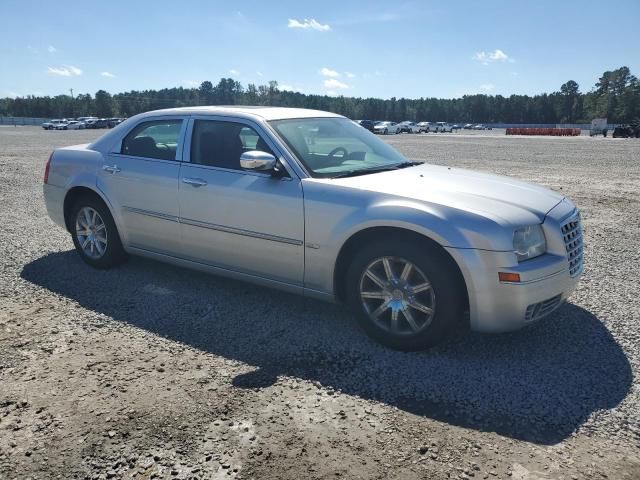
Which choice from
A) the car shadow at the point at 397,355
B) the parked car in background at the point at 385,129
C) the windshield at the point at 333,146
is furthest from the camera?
the parked car in background at the point at 385,129

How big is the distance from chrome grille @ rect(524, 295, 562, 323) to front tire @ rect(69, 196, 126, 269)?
395cm

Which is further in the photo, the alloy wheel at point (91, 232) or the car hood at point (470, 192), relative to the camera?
the alloy wheel at point (91, 232)

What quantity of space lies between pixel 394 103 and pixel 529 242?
15373 cm

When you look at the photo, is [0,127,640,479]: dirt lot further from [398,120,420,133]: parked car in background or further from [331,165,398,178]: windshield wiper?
[398,120,420,133]: parked car in background

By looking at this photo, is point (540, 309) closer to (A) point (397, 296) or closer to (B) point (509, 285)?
(B) point (509, 285)

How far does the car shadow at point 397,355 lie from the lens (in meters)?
3.10

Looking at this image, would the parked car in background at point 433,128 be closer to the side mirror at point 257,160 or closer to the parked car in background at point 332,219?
the parked car in background at point 332,219

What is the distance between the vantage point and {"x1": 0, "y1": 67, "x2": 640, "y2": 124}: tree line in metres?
120

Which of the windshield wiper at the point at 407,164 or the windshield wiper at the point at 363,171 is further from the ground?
the windshield wiper at the point at 407,164

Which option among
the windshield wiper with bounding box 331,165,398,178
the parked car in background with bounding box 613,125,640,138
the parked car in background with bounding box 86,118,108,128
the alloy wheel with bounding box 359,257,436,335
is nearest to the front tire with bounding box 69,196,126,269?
the windshield wiper with bounding box 331,165,398,178

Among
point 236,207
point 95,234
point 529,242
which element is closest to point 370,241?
point 529,242

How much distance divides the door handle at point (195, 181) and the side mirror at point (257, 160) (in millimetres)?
632

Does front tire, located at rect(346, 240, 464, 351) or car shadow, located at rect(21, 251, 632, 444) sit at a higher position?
front tire, located at rect(346, 240, 464, 351)

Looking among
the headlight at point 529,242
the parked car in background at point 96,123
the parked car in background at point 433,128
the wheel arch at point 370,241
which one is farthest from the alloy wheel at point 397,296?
the parked car in background at point 433,128
